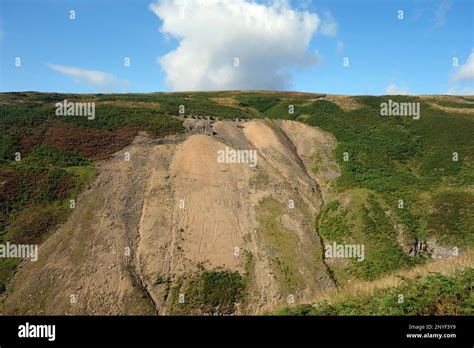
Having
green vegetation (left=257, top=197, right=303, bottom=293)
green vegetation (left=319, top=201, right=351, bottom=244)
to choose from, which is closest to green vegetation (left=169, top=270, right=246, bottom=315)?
green vegetation (left=257, top=197, right=303, bottom=293)

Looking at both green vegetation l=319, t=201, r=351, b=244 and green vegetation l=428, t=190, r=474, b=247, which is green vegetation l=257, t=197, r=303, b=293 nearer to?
green vegetation l=319, t=201, r=351, b=244

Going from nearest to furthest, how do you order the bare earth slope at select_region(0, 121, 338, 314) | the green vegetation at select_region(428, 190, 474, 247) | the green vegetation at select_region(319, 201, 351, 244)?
the bare earth slope at select_region(0, 121, 338, 314) → the green vegetation at select_region(428, 190, 474, 247) → the green vegetation at select_region(319, 201, 351, 244)

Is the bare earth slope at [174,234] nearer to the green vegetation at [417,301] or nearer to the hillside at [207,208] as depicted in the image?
the hillside at [207,208]

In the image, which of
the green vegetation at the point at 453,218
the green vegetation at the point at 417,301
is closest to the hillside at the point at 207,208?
the green vegetation at the point at 453,218

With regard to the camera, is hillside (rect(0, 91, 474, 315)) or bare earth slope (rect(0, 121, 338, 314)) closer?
bare earth slope (rect(0, 121, 338, 314))

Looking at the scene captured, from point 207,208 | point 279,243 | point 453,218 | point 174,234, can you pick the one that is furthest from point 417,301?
point 453,218

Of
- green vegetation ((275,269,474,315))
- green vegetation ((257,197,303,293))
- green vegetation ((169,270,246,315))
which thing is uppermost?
green vegetation ((275,269,474,315))

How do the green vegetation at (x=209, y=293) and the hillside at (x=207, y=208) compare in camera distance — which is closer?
→ the green vegetation at (x=209, y=293)
